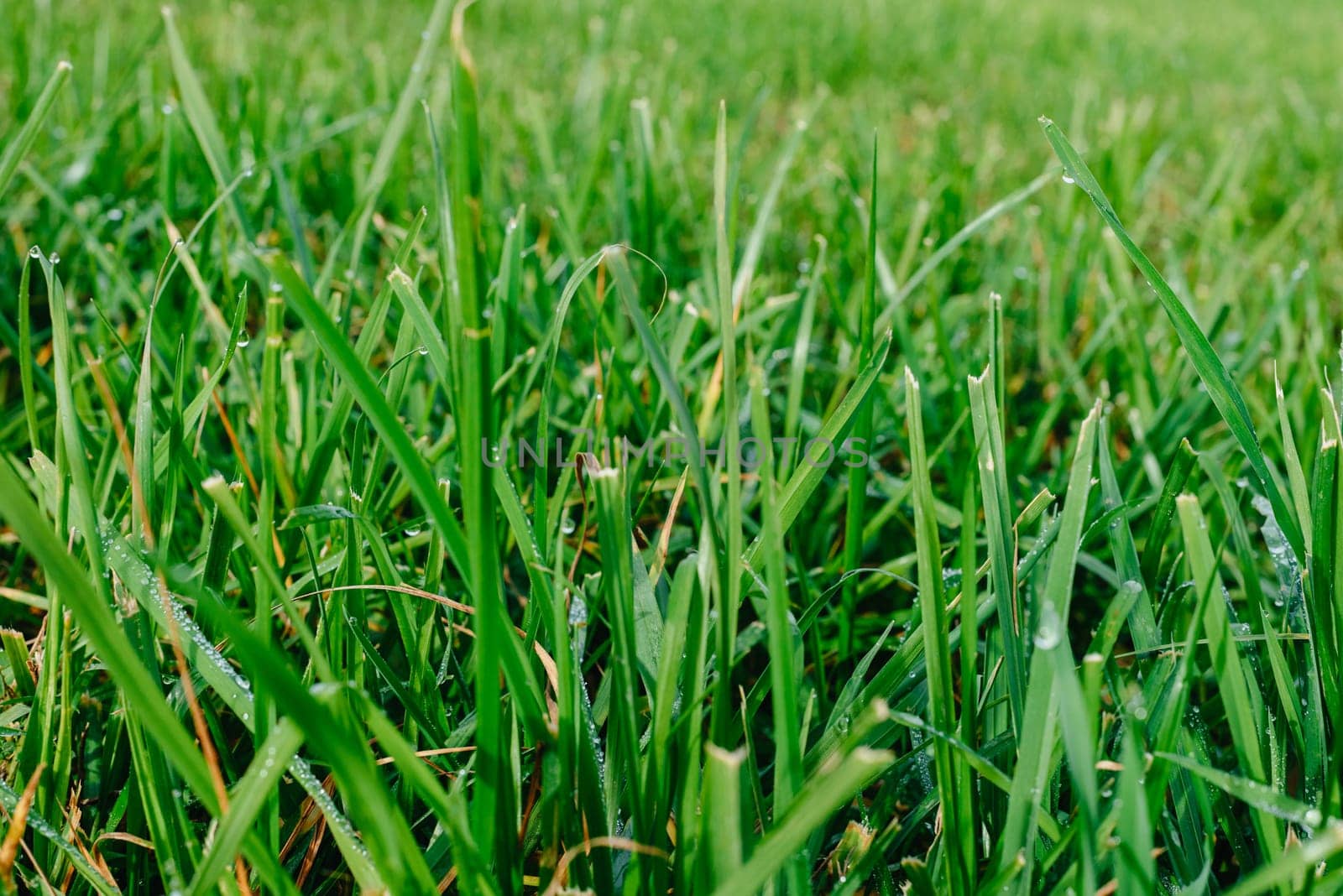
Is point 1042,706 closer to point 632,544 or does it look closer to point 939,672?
point 939,672

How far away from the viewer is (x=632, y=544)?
1.66ft

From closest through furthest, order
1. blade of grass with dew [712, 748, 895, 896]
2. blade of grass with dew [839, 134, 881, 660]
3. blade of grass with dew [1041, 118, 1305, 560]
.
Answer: blade of grass with dew [712, 748, 895, 896], blade of grass with dew [1041, 118, 1305, 560], blade of grass with dew [839, 134, 881, 660]

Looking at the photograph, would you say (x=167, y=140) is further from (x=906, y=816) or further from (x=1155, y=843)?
(x=1155, y=843)

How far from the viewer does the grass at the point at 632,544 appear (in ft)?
1.37

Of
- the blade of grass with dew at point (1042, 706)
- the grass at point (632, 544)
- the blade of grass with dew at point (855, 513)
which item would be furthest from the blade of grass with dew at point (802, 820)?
the blade of grass with dew at point (855, 513)

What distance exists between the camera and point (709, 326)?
113 centimetres

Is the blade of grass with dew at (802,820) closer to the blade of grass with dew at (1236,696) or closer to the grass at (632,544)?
the grass at (632,544)

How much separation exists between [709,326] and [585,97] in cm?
107

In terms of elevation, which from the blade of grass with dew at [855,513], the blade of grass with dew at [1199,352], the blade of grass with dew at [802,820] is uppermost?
the blade of grass with dew at [1199,352]

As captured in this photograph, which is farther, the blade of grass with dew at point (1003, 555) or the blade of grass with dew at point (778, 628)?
the blade of grass with dew at point (1003, 555)

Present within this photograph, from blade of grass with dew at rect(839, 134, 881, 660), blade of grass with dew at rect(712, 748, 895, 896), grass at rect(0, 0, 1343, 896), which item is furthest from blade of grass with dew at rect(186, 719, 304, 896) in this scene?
blade of grass with dew at rect(839, 134, 881, 660)

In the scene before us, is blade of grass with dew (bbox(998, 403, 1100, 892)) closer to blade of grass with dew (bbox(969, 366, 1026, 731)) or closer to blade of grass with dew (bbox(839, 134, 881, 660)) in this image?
blade of grass with dew (bbox(969, 366, 1026, 731))

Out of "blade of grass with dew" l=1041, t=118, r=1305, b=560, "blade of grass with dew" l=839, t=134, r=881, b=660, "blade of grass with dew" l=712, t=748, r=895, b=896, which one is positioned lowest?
"blade of grass with dew" l=839, t=134, r=881, b=660

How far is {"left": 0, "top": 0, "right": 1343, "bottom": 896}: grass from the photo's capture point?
1.37 ft
